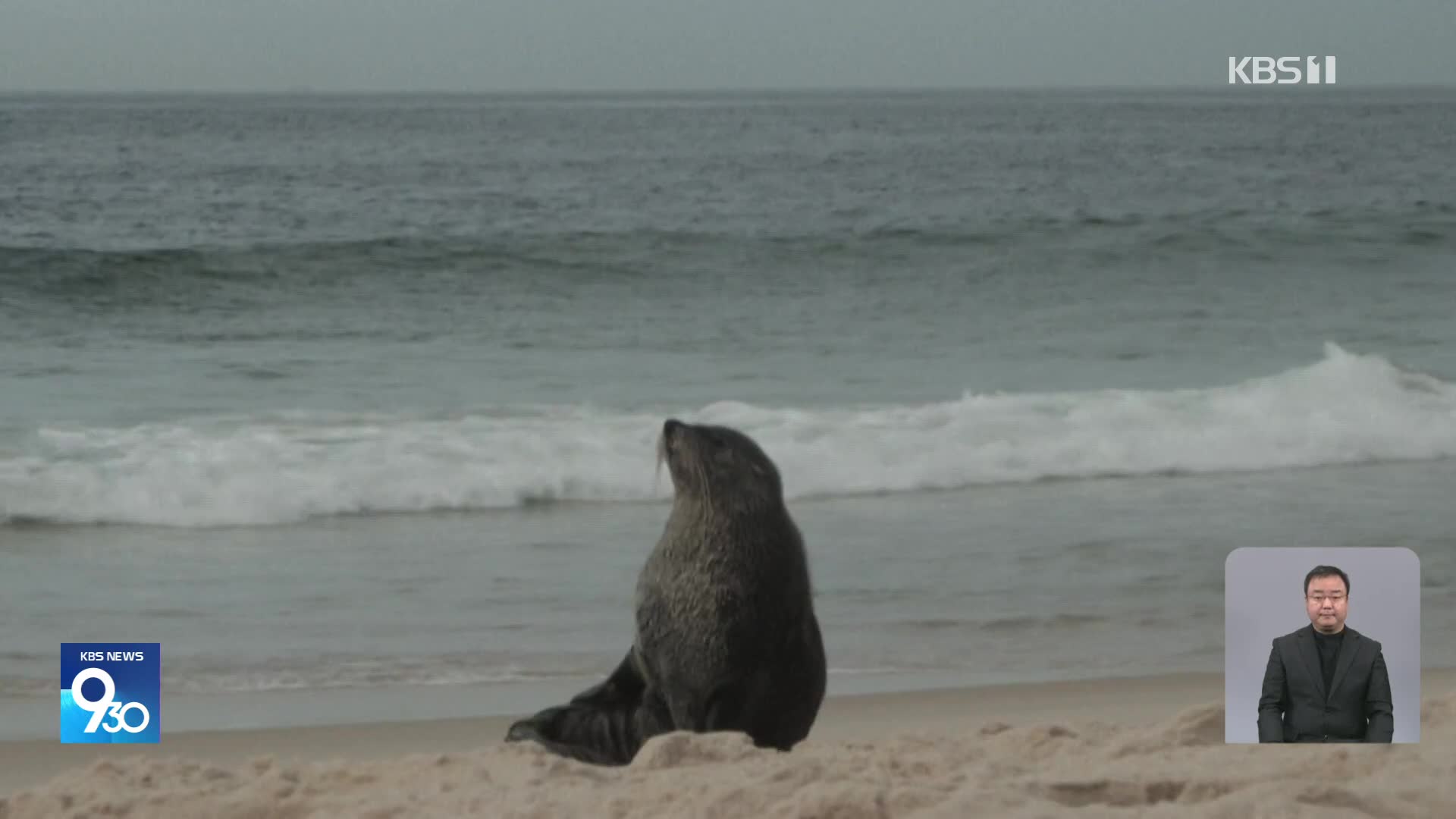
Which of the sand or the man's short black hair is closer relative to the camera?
the sand

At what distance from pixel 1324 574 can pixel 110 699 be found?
3641 millimetres

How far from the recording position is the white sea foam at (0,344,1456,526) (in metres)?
9.72

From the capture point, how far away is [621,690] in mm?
4492

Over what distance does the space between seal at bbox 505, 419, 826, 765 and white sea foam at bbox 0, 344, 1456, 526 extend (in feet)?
17.5

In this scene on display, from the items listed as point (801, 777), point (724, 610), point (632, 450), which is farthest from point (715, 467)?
point (632, 450)

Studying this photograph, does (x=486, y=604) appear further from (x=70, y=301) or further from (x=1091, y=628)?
(x=70, y=301)

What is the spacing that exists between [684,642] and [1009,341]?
487 inches

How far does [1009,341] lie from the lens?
16234 millimetres

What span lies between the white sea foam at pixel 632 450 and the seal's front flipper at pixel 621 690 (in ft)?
17.0

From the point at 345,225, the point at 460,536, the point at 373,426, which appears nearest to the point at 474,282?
the point at 345,225

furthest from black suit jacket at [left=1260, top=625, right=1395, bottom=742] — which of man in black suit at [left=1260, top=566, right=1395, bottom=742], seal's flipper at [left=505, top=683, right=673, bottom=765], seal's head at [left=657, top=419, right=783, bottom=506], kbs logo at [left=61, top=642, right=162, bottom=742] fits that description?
kbs logo at [left=61, top=642, right=162, bottom=742]

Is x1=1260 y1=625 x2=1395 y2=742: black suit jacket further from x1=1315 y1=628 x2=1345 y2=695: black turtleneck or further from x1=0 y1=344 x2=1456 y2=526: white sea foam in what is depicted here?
x1=0 y1=344 x2=1456 y2=526: white sea foam

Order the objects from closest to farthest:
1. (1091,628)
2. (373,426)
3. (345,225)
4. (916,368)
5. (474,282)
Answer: (1091,628), (373,426), (916,368), (474,282), (345,225)

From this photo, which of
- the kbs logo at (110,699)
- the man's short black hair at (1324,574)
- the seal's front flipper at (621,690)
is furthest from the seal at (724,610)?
the kbs logo at (110,699)
